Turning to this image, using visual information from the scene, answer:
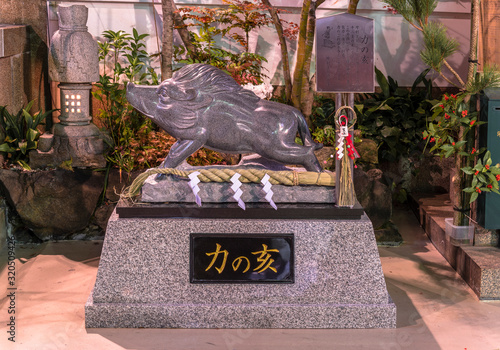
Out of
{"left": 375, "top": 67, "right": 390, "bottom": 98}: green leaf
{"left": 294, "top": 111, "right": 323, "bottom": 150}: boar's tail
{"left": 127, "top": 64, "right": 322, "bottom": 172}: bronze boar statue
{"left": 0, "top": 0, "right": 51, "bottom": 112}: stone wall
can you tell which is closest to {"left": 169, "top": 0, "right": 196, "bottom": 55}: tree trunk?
{"left": 0, "top": 0, "right": 51, "bottom": 112}: stone wall

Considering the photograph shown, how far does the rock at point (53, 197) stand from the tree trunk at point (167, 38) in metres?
1.29

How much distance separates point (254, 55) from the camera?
7020mm

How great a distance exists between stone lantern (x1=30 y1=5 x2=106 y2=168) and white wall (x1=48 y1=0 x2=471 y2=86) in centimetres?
101

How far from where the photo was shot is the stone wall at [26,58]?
6.44m

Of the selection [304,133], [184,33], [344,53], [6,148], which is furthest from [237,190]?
[184,33]

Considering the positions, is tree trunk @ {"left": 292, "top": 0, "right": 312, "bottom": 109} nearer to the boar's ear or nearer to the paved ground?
the paved ground

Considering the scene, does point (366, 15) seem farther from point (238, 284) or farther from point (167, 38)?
point (238, 284)

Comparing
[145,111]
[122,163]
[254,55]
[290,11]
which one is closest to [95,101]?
[122,163]

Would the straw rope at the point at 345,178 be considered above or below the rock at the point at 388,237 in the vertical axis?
above

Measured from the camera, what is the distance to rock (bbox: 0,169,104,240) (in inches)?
243

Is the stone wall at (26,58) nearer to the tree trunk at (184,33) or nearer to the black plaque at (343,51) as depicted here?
the tree trunk at (184,33)

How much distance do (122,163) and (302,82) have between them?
6.49ft

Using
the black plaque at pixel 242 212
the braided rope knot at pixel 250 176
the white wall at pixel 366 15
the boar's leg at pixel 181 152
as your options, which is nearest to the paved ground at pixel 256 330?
the black plaque at pixel 242 212

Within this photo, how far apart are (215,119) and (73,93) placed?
222cm
